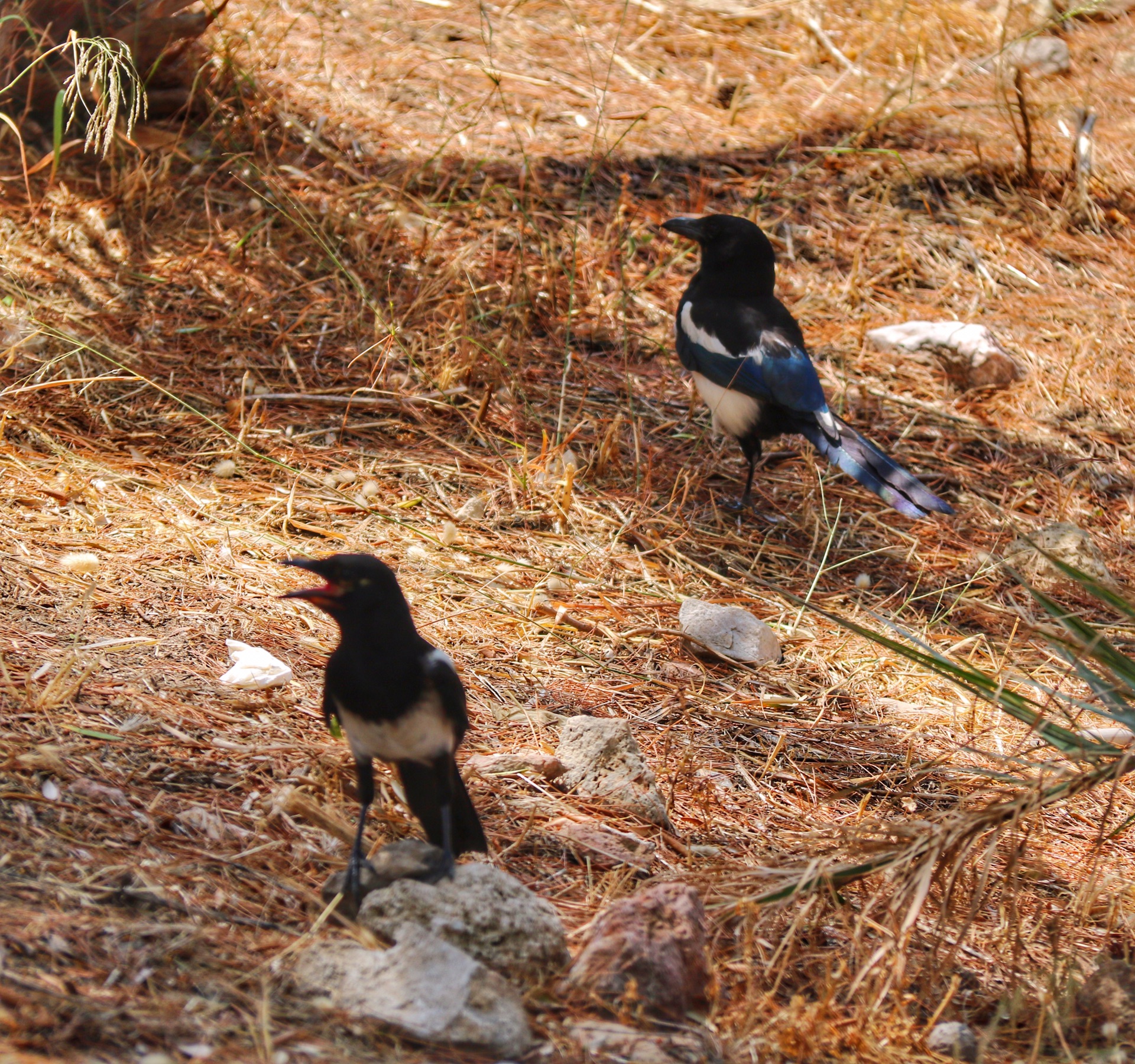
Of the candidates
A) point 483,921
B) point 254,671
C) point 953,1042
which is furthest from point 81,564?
point 953,1042

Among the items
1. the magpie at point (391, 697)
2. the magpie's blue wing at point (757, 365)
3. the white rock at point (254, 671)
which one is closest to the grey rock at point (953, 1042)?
the magpie at point (391, 697)

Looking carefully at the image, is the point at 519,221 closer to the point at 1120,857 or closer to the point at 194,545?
the point at 194,545

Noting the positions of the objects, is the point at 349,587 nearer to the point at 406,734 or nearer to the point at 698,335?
the point at 406,734

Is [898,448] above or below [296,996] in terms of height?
below

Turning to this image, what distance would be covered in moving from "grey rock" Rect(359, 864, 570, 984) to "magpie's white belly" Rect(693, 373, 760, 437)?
2.76 m

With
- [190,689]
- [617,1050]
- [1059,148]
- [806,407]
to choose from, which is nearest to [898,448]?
[806,407]

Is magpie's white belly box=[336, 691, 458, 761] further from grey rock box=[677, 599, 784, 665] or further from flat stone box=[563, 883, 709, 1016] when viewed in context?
grey rock box=[677, 599, 784, 665]

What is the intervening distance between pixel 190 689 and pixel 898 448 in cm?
314

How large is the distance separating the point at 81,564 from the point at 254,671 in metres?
0.70

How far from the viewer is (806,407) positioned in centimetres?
440

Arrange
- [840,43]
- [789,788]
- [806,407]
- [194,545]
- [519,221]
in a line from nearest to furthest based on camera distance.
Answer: [789,788], [194,545], [806,407], [519,221], [840,43]

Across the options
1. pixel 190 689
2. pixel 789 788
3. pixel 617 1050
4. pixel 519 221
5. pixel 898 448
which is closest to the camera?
pixel 617 1050

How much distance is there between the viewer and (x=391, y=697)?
2207 millimetres

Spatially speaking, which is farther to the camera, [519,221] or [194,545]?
[519,221]
